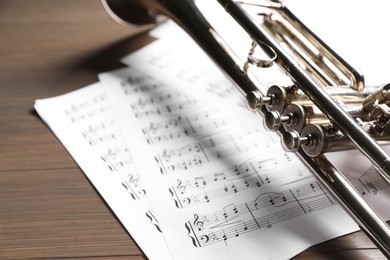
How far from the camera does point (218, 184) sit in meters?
0.60

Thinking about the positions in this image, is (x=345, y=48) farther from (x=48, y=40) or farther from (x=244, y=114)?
(x=48, y=40)

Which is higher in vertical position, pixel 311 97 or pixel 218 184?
pixel 311 97

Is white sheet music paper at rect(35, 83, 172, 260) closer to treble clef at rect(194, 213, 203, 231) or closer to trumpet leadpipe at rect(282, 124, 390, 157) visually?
treble clef at rect(194, 213, 203, 231)

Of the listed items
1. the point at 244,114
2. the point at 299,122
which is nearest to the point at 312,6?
the point at 244,114

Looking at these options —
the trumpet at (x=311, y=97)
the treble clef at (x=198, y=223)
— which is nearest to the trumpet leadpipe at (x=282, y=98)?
the trumpet at (x=311, y=97)

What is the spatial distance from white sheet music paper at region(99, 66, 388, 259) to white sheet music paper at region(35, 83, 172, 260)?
13 millimetres

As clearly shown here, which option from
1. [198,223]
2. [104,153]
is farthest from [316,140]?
[104,153]

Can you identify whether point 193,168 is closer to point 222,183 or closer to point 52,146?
point 222,183

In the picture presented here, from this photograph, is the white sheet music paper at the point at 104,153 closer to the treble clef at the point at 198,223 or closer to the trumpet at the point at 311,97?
the treble clef at the point at 198,223

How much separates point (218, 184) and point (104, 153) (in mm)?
145

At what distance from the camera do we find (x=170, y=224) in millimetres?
546

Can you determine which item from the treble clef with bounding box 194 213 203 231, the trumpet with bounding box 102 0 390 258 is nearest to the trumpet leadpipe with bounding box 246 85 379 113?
the trumpet with bounding box 102 0 390 258

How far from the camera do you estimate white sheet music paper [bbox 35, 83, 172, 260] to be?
54 centimetres

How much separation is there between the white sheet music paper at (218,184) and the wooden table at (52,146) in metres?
0.04
